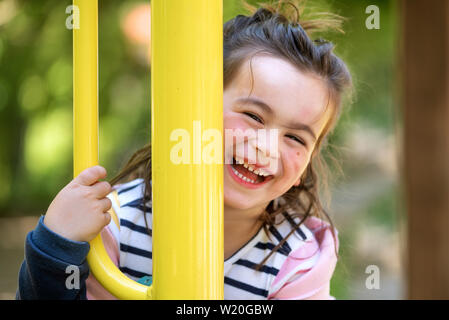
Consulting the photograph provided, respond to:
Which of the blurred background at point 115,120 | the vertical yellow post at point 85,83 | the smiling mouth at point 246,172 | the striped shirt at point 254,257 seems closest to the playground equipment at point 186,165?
the vertical yellow post at point 85,83

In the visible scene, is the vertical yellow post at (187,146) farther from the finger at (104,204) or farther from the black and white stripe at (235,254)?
the black and white stripe at (235,254)

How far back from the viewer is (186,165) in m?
0.47

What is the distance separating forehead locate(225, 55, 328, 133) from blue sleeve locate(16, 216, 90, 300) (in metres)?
0.34

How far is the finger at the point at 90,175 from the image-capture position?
61 cm

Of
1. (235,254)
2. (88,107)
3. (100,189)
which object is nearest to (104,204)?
(100,189)

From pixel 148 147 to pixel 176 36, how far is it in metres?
0.58

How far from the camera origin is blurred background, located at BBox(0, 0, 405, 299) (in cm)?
203

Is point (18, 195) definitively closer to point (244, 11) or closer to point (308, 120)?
point (244, 11)

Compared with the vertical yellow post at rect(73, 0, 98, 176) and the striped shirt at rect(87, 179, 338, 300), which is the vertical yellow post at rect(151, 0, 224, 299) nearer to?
the vertical yellow post at rect(73, 0, 98, 176)

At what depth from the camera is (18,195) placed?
Answer: 2.19 m

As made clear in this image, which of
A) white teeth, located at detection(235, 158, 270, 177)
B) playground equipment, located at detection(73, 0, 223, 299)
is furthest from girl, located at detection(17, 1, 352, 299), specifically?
playground equipment, located at detection(73, 0, 223, 299)

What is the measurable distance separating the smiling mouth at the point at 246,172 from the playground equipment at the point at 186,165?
0.32 meters

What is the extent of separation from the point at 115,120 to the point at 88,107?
1941mm
